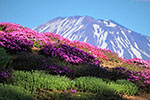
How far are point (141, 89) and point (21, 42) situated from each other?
7071 millimetres

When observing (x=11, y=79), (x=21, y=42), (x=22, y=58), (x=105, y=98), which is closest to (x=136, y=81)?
(x=105, y=98)

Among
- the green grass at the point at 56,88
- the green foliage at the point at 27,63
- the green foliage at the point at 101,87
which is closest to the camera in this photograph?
the green grass at the point at 56,88

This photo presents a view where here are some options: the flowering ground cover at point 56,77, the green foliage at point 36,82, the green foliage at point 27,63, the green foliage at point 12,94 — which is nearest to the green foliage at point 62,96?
the flowering ground cover at point 56,77

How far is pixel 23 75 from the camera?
6.84m

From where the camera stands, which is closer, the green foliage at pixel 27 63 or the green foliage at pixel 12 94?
the green foliage at pixel 12 94

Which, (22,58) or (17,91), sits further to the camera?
(22,58)

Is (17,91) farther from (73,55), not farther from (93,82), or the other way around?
(73,55)

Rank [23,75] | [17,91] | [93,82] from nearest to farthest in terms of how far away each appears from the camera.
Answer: [17,91] → [23,75] → [93,82]

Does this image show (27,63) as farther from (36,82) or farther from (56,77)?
(36,82)

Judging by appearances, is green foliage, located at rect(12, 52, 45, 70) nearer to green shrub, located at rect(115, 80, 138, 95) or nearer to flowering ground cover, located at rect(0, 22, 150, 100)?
flowering ground cover, located at rect(0, 22, 150, 100)

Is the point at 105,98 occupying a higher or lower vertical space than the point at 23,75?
Result: lower

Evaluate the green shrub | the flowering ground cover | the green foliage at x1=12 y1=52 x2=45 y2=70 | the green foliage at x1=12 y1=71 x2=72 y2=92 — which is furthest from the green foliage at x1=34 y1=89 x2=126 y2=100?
the green foliage at x1=12 y1=52 x2=45 y2=70

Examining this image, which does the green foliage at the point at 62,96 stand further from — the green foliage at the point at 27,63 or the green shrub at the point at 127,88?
the green foliage at the point at 27,63

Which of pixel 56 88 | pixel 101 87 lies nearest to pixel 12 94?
pixel 56 88
